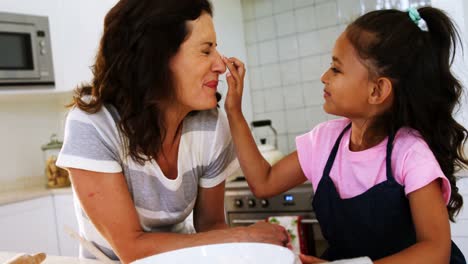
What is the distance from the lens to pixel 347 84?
1.12 m

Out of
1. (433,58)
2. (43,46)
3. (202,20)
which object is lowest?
(433,58)

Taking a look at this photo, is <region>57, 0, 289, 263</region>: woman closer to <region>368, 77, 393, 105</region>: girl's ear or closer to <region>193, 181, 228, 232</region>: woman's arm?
<region>193, 181, 228, 232</region>: woman's arm

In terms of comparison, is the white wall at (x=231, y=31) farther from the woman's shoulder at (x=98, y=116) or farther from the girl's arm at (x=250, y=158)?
the woman's shoulder at (x=98, y=116)

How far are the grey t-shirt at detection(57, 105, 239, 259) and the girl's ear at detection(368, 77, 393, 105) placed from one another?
15.4 inches

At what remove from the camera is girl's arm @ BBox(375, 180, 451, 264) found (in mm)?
886

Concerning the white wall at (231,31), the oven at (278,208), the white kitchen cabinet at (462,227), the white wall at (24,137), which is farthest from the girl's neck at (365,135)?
the white wall at (24,137)

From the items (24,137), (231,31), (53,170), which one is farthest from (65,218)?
(231,31)

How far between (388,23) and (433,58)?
0.43 ft

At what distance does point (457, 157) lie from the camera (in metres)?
1.12

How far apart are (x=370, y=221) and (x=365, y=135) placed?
22 centimetres

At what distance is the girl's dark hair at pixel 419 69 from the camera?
1087mm

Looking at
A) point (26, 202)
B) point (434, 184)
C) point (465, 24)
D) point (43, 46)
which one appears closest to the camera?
point (434, 184)

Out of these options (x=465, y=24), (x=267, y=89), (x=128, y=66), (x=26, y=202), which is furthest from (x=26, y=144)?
(x=465, y=24)

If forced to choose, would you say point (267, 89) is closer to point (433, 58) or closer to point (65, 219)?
point (65, 219)
